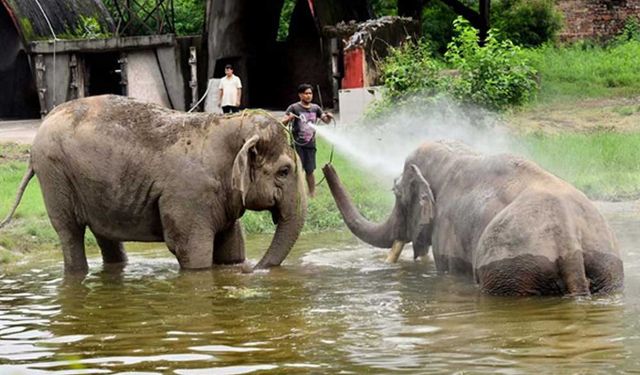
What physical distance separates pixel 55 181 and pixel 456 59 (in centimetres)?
1054

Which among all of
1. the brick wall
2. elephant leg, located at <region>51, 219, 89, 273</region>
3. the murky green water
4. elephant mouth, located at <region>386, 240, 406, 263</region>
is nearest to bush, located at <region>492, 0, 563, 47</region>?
the brick wall

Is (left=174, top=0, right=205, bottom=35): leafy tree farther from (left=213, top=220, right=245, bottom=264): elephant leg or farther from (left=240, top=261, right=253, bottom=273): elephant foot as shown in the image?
(left=240, top=261, right=253, bottom=273): elephant foot

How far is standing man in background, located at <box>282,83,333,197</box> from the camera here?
17.5m

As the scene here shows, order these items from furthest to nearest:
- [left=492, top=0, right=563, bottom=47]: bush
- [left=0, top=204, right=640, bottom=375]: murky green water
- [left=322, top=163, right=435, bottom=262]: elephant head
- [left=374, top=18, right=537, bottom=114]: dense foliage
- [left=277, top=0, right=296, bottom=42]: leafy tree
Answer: [left=277, top=0, right=296, bottom=42]: leafy tree
[left=492, top=0, right=563, bottom=47]: bush
[left=374, top=18, right=537, bottom=114]: dense foliage
[left=322, top=163, right=435, bottom=262]: elephant head
[left=0, top=204, right=640, bottom=375]: murky green water

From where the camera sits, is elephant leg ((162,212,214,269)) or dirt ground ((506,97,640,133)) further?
dirt ground ((506,97,640,133))

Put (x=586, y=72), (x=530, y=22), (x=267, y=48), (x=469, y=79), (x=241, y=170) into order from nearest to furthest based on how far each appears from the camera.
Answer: (x=241, y=170) → (x=469, y=79) → (x=586, y=72) → (x=530, y=22) → (x=267, y=48)

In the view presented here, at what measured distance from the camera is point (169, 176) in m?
12.9

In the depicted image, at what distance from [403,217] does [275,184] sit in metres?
1.26

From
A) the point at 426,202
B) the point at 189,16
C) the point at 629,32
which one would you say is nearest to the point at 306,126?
the point at 426,202

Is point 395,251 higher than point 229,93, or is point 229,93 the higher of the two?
point 229,93

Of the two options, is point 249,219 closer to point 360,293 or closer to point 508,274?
point 360,293

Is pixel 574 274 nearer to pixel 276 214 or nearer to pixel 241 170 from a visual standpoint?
pixel 241 170

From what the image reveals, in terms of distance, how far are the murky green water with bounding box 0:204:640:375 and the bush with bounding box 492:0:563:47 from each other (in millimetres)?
21015

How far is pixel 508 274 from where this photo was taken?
411 inches
